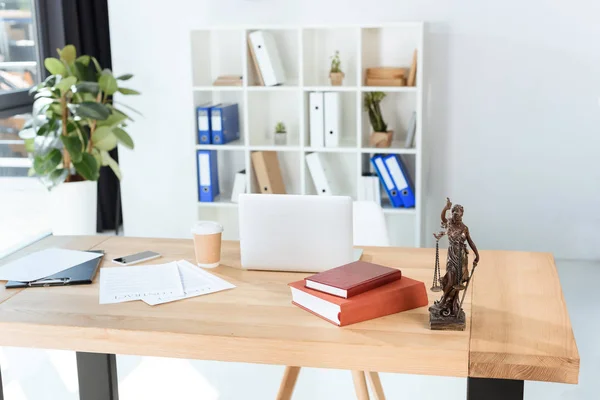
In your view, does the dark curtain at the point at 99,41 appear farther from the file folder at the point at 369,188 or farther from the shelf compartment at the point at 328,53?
the file folder at the point at 369,188

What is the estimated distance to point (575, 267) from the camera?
180 inches

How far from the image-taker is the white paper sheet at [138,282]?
6.38 feet

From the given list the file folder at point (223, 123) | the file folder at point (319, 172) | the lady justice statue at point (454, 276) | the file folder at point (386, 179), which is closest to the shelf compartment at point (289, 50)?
the file folder at point (223, 123)

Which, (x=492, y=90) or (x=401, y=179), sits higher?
(x=492, y=90)

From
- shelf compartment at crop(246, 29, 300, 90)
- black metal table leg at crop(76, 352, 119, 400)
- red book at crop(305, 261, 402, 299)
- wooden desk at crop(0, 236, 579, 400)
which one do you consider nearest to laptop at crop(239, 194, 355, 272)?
wooden desk at crop(0, 236, 579, 400)

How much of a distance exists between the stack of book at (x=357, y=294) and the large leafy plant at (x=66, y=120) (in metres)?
2.71

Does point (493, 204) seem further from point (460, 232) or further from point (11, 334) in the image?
point (11, 334)

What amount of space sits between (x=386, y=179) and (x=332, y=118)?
47 cm

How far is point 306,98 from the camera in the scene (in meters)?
4.55

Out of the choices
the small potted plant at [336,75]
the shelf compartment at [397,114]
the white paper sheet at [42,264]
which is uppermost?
the small potted plant at [336,75]

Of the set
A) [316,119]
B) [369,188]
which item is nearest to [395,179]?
[369,188]

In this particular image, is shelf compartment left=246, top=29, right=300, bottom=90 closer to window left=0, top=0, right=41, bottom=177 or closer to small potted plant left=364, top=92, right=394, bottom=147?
small potted plant left=364, top=92, right=394, bottom=147

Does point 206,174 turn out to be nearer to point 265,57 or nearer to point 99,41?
point 265,57

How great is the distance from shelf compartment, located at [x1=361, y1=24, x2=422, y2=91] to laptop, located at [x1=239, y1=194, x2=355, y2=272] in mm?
2632
